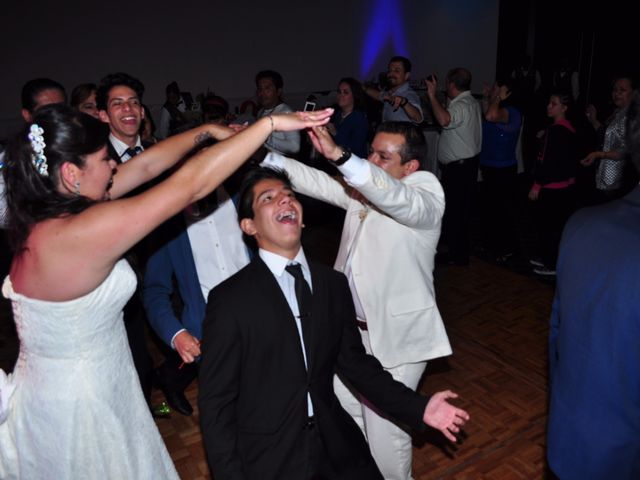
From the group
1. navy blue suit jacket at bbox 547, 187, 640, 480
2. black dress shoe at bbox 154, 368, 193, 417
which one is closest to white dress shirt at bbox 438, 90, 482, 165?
black dress shoe at bbox 154, 368, 193, 417

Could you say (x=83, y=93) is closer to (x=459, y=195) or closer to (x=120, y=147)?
(x=120, y=147)

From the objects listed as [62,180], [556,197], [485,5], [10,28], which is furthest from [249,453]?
[485,5]

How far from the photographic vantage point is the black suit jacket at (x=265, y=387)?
1.49 meters

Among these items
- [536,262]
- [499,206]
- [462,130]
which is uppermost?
[462,130]

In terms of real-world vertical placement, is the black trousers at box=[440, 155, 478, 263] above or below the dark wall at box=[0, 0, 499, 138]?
below

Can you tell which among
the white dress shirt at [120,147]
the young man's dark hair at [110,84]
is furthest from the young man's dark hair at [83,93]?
the white dress shirt at [120,147]

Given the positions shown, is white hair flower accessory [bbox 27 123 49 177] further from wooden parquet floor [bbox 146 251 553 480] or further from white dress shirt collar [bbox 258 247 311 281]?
wooden parquet floor [bbox 146 251 553 480]

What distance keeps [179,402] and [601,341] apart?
232 centimetres

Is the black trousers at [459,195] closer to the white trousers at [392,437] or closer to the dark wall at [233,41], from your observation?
the white trousers at [392,437]

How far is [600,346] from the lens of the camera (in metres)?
1.33

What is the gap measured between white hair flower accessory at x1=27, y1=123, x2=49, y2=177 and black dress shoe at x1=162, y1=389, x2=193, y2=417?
1935 millimetres

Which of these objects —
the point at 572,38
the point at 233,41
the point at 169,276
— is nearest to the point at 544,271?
the point at 169,276

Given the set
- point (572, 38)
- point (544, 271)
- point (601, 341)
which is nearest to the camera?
point (601, 341)

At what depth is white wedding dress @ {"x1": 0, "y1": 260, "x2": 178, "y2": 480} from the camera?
1499 mm
